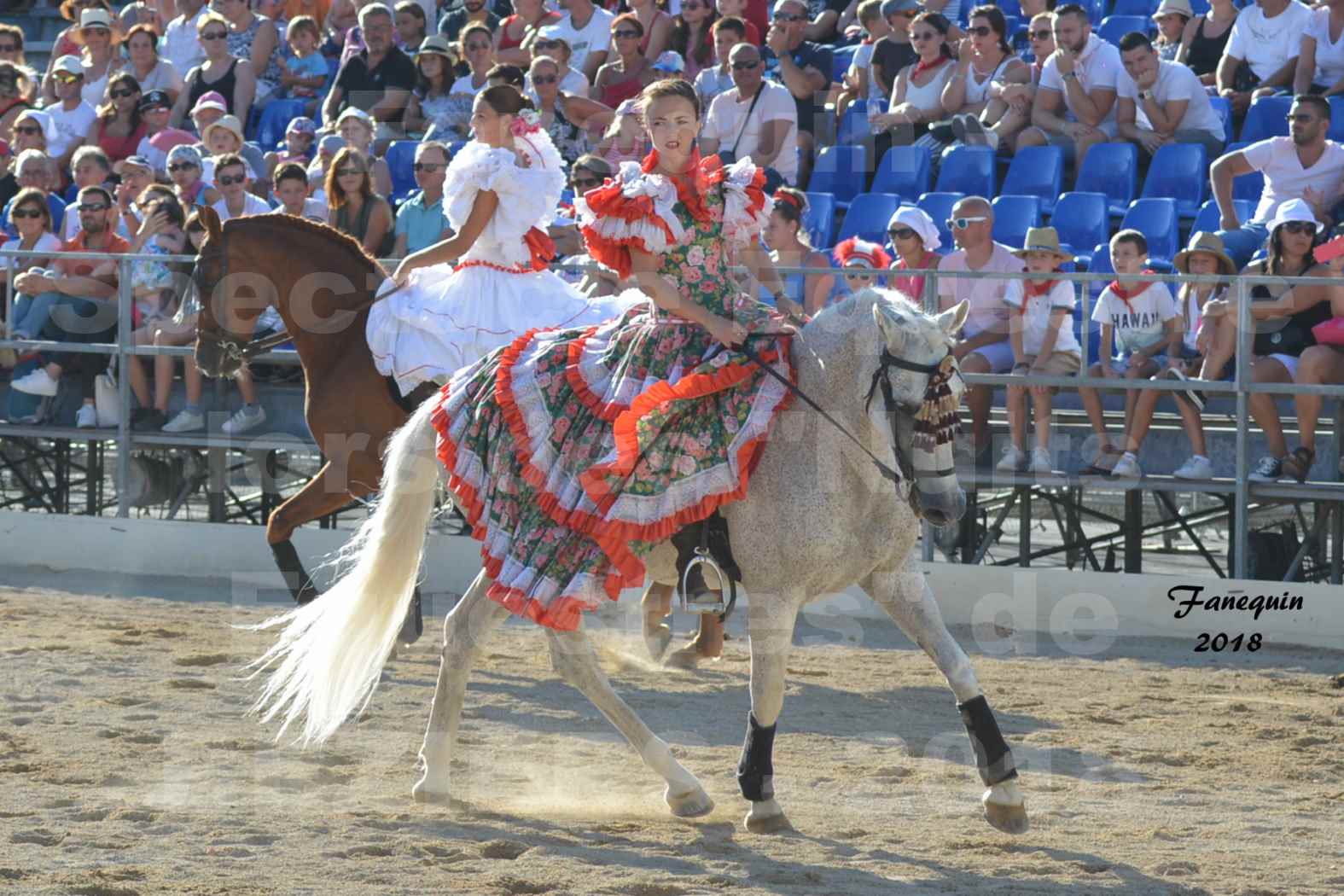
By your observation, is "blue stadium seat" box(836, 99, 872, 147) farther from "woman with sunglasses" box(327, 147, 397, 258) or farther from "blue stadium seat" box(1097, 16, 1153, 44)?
"woman with sunglasses" box(327, 147, 397, 258)

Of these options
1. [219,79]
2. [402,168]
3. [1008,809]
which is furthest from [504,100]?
[219,79]

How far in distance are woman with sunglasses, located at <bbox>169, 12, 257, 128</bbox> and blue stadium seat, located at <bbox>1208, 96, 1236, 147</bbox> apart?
24.7ft

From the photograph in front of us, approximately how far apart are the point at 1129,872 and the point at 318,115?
10931 mm

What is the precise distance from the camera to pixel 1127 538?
9.55 meters

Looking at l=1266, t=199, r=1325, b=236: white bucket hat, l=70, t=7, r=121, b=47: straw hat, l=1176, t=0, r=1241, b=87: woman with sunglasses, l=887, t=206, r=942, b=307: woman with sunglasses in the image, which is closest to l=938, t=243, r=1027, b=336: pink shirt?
l=887, t=206, r=942, b=307: woman with sunglasses

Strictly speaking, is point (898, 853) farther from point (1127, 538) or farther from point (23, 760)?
point (1127, 538)

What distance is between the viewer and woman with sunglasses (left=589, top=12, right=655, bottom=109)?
12344mm

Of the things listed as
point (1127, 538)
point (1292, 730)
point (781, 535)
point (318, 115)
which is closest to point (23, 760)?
point (781, 535)

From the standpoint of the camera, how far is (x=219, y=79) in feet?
48.0

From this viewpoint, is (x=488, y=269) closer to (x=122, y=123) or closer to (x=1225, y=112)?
(x=1225, y=112)

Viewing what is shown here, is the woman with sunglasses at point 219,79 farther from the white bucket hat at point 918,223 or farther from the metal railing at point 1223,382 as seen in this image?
the white bucket hat at point 918,223

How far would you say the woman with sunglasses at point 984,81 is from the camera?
37.0ft

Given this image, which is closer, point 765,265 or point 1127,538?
point 765,265

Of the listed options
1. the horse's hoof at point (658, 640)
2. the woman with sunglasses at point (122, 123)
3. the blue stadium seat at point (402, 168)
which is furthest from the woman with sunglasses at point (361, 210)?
the woman with sunglasses at point (122, 123)
